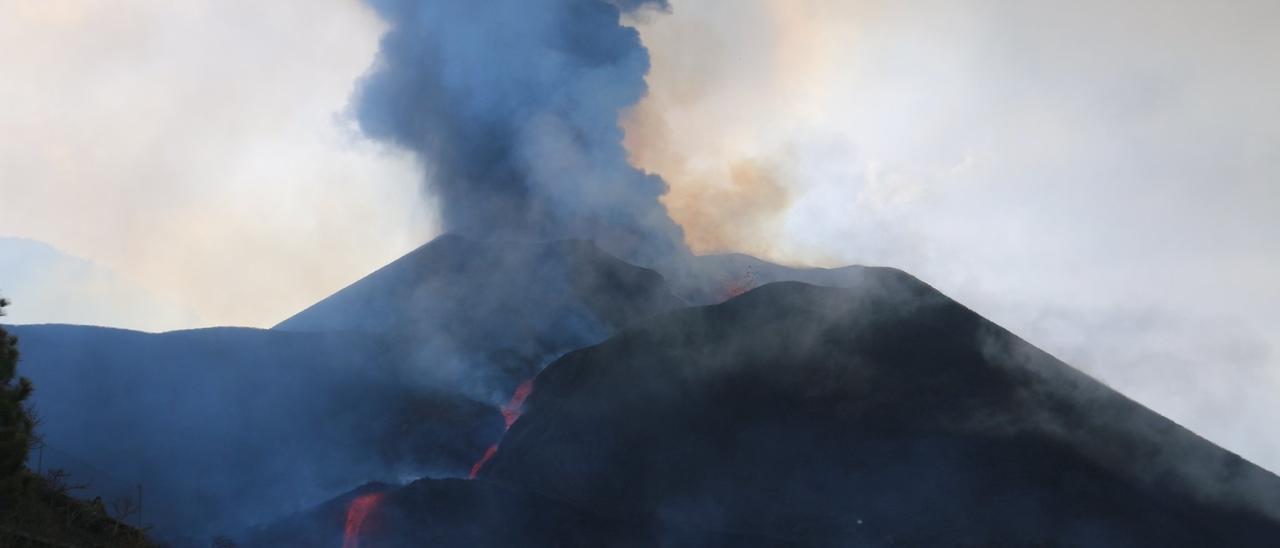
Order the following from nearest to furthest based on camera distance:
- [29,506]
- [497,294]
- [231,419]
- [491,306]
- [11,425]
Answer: [29,506] < [11,425] < [231,419] < [491,306] < [497,294]

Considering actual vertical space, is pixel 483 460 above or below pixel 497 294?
below

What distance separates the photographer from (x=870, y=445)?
41.3 meters

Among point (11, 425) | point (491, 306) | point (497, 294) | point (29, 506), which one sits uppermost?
point (497, 294)

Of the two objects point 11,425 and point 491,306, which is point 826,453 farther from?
point 11,425

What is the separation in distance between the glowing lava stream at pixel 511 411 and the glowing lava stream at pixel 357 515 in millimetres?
3318

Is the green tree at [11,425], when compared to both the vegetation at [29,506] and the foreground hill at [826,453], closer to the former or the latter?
the vegetation at [29,506]

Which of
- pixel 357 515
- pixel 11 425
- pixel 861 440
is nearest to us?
pixel 11 425

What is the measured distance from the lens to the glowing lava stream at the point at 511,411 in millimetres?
40656

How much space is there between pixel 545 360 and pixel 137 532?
84.1ft

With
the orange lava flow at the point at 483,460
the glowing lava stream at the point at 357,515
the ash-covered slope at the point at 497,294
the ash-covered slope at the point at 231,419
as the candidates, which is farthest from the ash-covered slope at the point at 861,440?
the glowing lava stream at the point at 357,515

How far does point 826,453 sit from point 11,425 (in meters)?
26.9

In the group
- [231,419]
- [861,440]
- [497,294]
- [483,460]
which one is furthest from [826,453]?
[231,419]

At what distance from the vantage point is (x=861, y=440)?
41.5m

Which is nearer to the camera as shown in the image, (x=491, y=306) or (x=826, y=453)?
(x=826, y=453)
